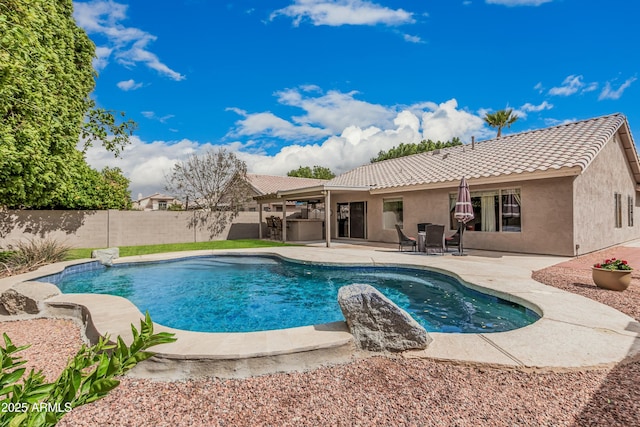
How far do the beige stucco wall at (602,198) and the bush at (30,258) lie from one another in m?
17.0

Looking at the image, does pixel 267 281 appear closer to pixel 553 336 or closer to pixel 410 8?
pixel 553 336

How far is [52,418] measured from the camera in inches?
36.2

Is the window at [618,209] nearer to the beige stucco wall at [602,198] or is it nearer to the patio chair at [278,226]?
the beige stucco wall at [602,198]

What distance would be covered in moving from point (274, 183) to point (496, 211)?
22.7 m

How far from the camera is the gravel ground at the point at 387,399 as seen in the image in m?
2.56

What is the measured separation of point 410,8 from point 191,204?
19.6m

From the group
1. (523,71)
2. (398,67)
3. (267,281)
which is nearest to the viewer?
(267,281)

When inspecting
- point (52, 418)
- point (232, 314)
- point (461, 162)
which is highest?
point (461, 162)

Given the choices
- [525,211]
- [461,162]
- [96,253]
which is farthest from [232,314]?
[461,162]

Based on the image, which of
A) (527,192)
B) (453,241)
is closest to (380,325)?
(453,241)

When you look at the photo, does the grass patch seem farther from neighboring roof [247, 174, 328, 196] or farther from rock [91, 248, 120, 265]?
neighboring roof [247, 174, 328, 196]

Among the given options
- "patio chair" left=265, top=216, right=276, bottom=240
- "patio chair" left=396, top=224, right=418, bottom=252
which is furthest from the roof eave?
"patio chair" left=265, top=216, right=276, bottom=240

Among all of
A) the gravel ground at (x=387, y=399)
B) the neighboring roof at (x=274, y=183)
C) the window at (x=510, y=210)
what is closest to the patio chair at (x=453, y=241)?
the window at (x=510, y=210)

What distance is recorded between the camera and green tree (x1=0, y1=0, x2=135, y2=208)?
3922mm
